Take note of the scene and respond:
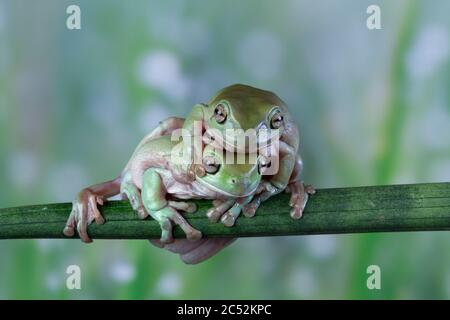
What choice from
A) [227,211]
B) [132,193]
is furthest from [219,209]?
[132,193]

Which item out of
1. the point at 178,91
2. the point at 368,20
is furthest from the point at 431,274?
the point at 178,91

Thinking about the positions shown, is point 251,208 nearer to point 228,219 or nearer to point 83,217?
point 228,219

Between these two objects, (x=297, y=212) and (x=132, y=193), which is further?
(x=132, y=193)

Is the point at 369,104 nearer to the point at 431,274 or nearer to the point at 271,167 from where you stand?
the point at 431,274

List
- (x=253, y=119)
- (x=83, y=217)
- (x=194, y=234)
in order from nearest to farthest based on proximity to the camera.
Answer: (x=253, y=119)
(x=194, y=234)
(x=83, y=217)

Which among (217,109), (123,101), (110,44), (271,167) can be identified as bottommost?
(271,167)

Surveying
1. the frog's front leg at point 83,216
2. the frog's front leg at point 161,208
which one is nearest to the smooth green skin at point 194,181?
the frog's front leg at point 161,208

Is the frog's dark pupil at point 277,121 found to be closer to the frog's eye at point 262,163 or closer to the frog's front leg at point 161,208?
the frog's eye at point 262,163

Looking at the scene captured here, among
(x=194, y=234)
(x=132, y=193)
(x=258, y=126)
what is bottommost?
(x=194, y=234)
